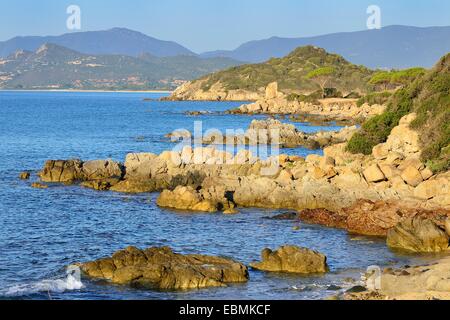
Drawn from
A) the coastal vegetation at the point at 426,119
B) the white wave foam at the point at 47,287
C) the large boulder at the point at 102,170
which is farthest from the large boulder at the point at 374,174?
the white wave foam at the point at 47,287

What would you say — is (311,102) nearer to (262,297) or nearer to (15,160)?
(15,160)

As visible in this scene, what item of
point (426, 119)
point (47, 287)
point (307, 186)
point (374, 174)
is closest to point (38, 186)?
point (307, 186)

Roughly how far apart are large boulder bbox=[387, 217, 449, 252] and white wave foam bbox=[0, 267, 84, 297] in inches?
497

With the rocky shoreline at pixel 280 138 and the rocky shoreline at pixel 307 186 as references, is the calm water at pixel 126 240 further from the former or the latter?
the rocky shoreline at pixel 280 138

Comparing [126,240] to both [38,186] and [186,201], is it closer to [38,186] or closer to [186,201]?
[186,201]

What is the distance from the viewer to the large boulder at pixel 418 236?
29.1 m

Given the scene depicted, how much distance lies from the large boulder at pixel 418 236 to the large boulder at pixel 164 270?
7.81 meters

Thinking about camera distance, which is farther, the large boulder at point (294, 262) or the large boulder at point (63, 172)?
the large boulder at point (63, 172)

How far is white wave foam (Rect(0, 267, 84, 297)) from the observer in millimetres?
23203

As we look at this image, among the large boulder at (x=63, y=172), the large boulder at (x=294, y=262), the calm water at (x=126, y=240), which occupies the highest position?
the large boulder at (x=63, y=172)

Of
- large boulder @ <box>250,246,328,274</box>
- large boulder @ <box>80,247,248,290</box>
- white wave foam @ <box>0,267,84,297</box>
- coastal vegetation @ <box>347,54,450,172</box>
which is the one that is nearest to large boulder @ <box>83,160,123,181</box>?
coastal vegetation @ <box>347,54,450,172</box>

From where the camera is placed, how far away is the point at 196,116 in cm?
13012

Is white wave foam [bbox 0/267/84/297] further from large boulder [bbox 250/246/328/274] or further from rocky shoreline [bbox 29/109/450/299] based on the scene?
large boulder [bbox 250/246/328/274]
